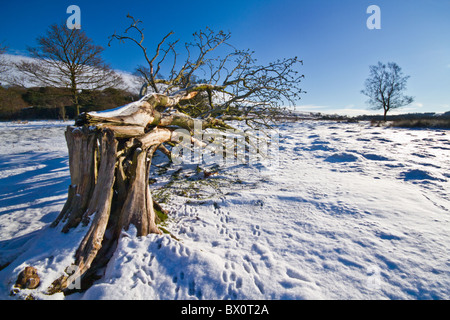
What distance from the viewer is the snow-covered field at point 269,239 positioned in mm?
1733

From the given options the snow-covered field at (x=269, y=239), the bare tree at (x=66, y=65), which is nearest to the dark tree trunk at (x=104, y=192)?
the snow-covered field at (x=269, y=239)

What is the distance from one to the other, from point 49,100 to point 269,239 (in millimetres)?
17367

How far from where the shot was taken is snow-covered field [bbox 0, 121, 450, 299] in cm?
173

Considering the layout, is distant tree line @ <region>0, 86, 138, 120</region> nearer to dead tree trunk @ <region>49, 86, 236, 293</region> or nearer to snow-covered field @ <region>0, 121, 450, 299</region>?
snow-covered field @ <region>0, 121, 450, 299</region>

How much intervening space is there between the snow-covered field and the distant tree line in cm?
993

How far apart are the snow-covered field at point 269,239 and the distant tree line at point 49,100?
32.6 feet

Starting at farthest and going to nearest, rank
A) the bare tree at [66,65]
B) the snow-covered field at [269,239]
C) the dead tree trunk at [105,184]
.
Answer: the bare tree at [66,65] → the dead tree trunk at [105,184] → the snow-covered field at [269,239]

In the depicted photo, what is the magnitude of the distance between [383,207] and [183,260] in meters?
3.35

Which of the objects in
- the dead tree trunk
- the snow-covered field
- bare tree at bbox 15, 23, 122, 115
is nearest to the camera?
the snow-covered field

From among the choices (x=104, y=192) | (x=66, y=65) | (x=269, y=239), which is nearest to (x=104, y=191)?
(x=104, y=192)

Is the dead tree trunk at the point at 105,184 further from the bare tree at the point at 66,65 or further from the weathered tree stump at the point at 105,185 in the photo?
the bare tree at the point at 66,65

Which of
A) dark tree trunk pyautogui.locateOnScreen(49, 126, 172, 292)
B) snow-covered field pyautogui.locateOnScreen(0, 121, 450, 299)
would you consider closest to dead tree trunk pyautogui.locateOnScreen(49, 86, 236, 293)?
dark tree trunk pyautogui.locateOnScreen(49, 126, 172, 292)

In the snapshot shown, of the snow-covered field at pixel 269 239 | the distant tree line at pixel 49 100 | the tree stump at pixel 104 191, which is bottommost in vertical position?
the snow-covered field at pixel 269 239

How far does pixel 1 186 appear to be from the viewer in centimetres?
411
